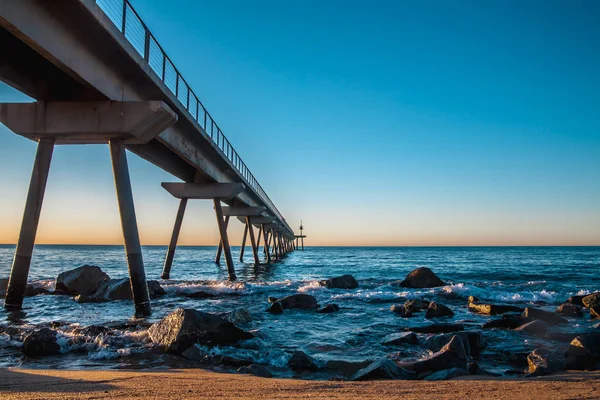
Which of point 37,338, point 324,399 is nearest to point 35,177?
point 37,338

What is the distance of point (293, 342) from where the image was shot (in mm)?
8812

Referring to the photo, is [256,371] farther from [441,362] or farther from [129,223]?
[129,223]

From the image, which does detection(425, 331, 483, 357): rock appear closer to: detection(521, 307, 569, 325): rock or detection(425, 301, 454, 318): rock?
Answer: detection(425, 301, 454, 318): rock

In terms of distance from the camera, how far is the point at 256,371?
20.3ft

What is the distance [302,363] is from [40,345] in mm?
4678

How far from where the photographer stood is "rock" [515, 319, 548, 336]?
9898mm

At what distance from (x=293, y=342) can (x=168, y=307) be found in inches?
267

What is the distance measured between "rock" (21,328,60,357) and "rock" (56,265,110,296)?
33.1ft

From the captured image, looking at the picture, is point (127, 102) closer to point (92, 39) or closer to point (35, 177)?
point (92, 39)

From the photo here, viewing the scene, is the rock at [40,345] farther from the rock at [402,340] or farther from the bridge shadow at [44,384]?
the rock at [402,340]

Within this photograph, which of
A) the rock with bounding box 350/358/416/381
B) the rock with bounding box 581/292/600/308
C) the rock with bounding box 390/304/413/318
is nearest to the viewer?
the rock with bounding box 350/358/416/381

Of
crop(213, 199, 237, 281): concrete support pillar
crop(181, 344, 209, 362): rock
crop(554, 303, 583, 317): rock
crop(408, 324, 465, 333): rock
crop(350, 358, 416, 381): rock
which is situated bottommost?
crop(554, 303, 583, 317): rock

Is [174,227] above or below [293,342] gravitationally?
above

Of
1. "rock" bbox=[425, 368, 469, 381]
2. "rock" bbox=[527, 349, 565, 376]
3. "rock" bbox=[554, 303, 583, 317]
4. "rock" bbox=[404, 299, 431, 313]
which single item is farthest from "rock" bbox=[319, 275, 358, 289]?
"rock" bbox=[425, 368, 469, 381]
